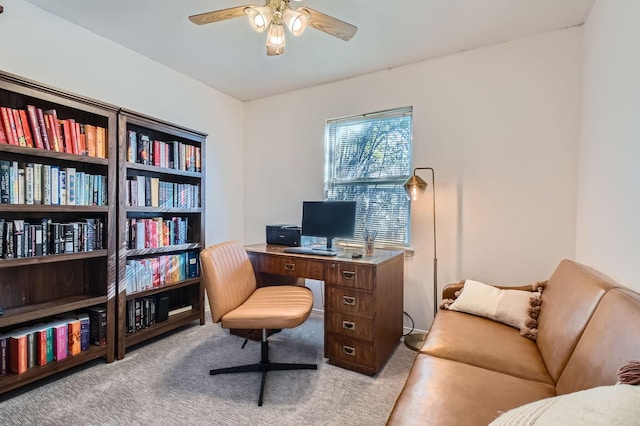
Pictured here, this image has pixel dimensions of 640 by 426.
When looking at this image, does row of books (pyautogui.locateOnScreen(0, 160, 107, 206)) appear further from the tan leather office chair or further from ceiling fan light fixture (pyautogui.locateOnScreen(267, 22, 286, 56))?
ceiling fan light fixture (pyautogui.locateOnScreen(267, 22, 286, 56))

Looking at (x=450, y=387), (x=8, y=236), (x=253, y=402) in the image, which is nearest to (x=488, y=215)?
(x=450, y=387)

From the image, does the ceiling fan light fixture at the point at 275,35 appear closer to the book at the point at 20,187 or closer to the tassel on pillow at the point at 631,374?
the book at the point at 20,187


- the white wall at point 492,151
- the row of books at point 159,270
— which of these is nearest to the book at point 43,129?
the row of books at point 159,270

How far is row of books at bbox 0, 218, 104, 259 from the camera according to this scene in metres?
1.70

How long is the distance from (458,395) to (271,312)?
108 cm

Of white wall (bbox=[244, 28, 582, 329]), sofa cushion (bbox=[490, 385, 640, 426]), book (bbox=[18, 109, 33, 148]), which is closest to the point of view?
sofa cushion (bbox=[490, 385, 640, 426])

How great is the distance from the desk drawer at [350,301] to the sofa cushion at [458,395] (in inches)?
27.4

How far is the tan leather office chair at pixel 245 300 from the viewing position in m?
1.76

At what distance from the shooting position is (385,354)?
2168mm

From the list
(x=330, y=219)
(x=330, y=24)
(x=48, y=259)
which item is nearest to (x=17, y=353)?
(x=48, y=259)

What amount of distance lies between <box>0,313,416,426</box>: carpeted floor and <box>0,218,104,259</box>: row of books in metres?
0.83

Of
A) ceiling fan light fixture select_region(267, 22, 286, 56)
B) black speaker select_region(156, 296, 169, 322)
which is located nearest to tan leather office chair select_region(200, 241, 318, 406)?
black speaker select_region(156, 296, 169, 322)

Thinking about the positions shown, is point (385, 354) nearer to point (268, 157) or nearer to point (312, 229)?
point (312, 229)

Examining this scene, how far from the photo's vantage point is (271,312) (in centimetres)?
179
